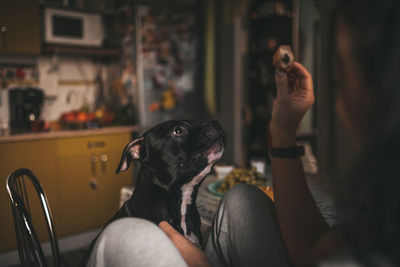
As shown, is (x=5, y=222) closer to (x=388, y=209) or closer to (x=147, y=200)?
(x=147, y=200)

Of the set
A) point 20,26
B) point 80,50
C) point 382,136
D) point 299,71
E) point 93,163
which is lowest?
point 93,163

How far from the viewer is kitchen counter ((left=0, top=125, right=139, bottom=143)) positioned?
104 inches

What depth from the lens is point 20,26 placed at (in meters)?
2.87

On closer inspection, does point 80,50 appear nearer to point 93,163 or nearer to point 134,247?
point 93,163

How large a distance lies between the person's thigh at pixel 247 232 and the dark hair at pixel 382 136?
39cm

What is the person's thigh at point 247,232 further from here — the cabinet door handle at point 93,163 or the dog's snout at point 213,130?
the cabinet door handle at point 93,163

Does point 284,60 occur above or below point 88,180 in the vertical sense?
above

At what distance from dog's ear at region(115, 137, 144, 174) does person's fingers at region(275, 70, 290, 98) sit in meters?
0.50

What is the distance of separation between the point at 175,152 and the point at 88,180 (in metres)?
2.07

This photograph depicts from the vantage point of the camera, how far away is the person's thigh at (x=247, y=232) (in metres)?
0.90

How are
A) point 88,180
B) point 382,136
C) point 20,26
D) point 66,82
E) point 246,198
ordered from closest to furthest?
point 382,136 → point 246,198 → point 20,26 → point 88,180 → point 66,82

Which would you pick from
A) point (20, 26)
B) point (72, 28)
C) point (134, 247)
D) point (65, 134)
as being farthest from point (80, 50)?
point (134, 247)

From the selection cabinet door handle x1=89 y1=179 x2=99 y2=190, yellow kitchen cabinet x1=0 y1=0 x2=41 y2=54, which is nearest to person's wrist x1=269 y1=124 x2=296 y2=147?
cabinet door handle x1=89 y1=179 x2=99 y2=190

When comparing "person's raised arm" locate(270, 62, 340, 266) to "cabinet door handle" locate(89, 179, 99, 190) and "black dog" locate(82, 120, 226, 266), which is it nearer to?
"black dog" locate(82, 120, 226, 266)
